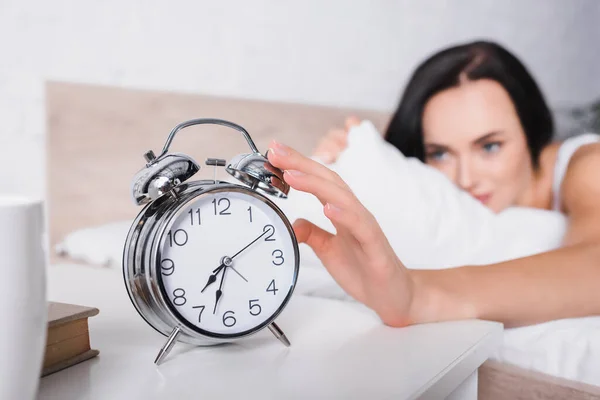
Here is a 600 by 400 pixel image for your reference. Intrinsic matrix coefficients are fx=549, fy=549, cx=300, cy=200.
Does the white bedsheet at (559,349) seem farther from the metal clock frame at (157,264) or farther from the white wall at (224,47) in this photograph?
the white wall at (224,47)

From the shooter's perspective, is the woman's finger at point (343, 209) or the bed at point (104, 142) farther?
the bed at point (104, 142)

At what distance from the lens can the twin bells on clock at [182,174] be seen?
0.56 m

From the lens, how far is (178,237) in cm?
59

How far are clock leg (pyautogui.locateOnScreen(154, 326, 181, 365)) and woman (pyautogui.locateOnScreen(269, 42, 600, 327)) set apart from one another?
0.20 m

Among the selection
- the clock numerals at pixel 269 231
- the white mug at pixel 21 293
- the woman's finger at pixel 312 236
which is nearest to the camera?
the white mug at pixel 21 293

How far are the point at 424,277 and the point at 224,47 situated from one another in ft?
4.19

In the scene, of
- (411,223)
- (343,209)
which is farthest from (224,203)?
(411,223)

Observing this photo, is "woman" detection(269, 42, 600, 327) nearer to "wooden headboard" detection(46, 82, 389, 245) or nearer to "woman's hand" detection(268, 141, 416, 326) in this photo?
"woman's hand" detection(268, 141, 416, 326)

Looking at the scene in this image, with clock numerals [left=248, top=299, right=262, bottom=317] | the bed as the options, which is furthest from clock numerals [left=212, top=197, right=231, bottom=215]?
the bed

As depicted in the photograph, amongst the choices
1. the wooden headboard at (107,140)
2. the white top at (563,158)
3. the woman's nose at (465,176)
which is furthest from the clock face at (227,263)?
the white top at (563,158)

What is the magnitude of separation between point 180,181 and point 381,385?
29 centimetres

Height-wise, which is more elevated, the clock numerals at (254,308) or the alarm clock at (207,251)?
the alarm clock at (207,251)

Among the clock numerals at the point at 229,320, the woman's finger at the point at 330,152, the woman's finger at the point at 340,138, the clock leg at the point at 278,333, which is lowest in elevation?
the clock leg at the point at 278,333

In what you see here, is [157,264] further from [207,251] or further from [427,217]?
[427,217]
